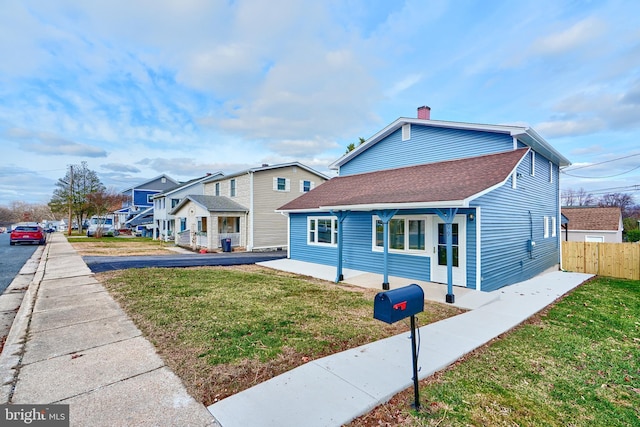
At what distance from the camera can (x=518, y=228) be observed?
1002 cm

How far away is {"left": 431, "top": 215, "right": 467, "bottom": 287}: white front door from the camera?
8289 mm

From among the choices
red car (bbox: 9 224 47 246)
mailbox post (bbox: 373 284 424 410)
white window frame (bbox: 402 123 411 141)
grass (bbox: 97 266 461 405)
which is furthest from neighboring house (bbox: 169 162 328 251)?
mailbox post (bbox: 373 284 424 410)

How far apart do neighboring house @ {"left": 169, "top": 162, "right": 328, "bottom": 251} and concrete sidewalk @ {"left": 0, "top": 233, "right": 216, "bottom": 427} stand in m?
13.8

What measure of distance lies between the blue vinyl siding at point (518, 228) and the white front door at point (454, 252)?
48cm

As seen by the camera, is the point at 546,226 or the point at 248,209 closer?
the point at 546,226

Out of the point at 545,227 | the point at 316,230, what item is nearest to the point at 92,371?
the point at 316,230

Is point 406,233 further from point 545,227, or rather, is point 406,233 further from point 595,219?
point 595,219

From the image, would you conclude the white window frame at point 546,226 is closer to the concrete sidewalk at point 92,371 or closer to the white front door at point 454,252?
the white front door at point 454,252

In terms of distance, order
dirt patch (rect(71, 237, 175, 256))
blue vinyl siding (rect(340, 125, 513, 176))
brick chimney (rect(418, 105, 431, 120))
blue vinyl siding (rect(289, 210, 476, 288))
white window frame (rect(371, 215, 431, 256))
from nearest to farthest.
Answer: blue vinyl siding (rect(289, 210, 476, 288)), white window frame (rect(371, 215, 431, 256)), blue vinyl siding (rect(340, 125, 513, 176)), brick chimney (rect(418, 105, 431, 120)), dirt patch (rect(71, 237, 175, 256))

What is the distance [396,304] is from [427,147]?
10.3 metres

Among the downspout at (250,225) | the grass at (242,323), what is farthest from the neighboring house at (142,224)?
the grass at (242,323)

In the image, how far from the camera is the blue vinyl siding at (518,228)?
27.4 feet

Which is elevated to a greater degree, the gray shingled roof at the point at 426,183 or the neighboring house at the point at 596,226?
the gray shingled roof at the point at 426,183

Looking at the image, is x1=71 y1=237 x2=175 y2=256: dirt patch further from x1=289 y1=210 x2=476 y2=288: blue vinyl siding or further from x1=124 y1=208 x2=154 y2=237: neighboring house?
x1=124 y1=208 x2=154 y2=237: neighboring house
